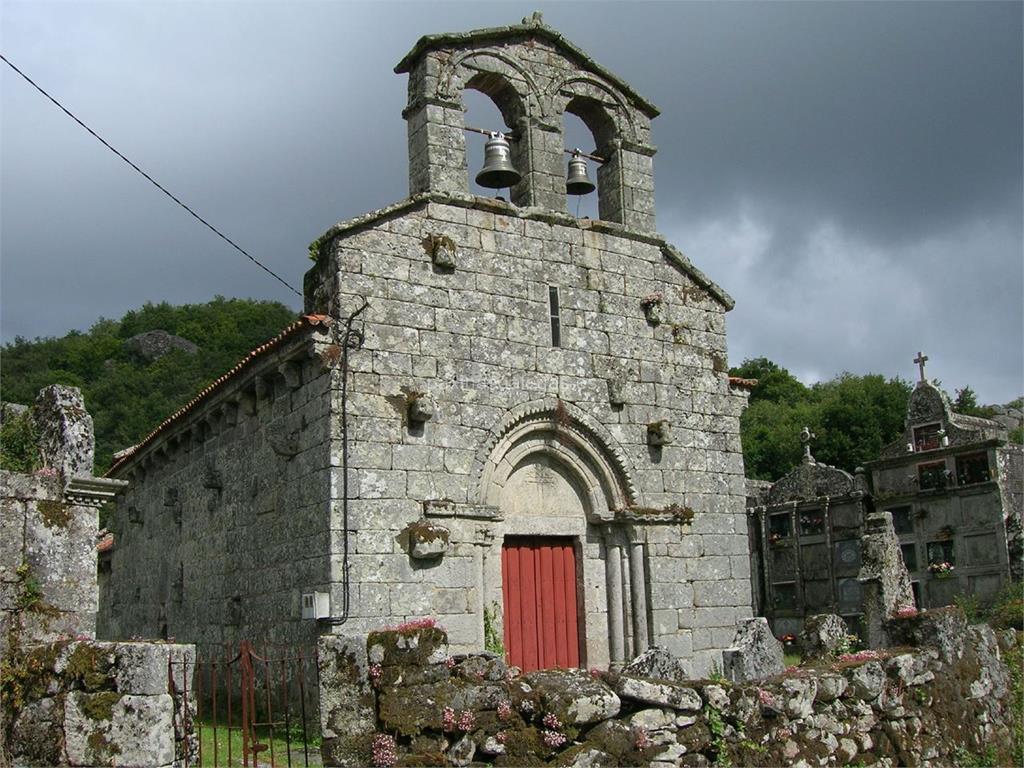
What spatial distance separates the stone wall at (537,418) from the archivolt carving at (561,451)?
0.07ft

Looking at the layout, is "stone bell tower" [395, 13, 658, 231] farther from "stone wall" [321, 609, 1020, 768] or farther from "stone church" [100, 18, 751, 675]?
"stone wall" [321, 609, 1020, 768]

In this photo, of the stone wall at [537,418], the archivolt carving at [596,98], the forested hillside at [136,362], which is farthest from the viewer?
the forested hillside at [136,362]

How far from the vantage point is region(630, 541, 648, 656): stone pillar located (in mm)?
12281

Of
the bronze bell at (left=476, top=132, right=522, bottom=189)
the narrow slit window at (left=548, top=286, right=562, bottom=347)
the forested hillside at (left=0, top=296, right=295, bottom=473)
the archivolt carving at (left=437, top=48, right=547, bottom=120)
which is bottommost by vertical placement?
the narrow slit window at (left=548, top=286, right=562, bottom=347)

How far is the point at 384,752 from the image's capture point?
553 centimetres

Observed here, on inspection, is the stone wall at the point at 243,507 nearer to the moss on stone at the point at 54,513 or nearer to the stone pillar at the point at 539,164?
the moss on stone at the point at 54,513

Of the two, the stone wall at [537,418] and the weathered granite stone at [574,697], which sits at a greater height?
the stone wall at [537,418]

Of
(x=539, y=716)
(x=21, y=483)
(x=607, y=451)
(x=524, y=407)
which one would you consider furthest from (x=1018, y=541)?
(x=21, y=483)

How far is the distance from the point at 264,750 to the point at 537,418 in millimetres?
5302

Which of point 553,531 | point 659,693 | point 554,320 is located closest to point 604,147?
point 554,320

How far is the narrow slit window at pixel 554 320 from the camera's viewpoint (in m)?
12.6

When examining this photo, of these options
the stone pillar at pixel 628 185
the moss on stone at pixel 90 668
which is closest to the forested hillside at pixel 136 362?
the stone pillar at pixel 628 185

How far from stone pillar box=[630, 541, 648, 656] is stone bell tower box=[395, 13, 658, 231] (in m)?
4.37

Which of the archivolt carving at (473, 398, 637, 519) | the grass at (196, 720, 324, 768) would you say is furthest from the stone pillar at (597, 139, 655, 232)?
the grass at (196, 720, 324, 768)
